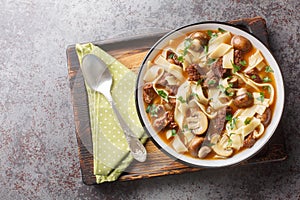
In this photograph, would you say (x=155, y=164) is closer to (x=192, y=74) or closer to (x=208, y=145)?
(x=208, y=145)

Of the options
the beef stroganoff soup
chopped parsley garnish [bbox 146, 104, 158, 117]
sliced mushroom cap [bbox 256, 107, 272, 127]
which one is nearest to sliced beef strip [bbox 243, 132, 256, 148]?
the beef stroganoff soup

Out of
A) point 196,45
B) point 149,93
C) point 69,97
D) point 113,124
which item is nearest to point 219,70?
point 196,45

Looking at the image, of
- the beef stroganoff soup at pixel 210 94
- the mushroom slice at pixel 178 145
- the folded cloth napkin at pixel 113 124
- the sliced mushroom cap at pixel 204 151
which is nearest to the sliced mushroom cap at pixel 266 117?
the beef stroganoff soup at pixel 210 94

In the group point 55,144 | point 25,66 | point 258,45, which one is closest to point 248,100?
point 258,45

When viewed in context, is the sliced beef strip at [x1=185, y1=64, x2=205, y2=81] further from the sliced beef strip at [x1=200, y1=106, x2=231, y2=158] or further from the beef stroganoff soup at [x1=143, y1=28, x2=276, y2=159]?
the sliced beef strip at [x1=200, y1=106, x2=231, y2=158]

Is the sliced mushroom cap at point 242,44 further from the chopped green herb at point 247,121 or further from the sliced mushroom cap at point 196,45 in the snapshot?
the chopped green herb at point 247,121
